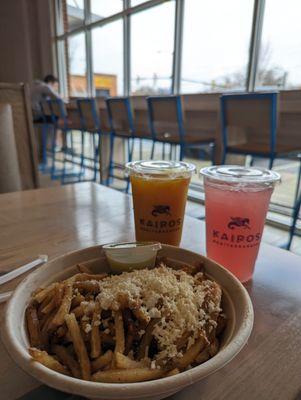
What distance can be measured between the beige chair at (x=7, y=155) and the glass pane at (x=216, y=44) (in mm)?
2715

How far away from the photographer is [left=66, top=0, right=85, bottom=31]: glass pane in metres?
6.11

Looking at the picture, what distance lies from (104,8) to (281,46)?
3651 mm

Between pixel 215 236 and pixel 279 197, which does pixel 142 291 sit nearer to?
pixel 215 236

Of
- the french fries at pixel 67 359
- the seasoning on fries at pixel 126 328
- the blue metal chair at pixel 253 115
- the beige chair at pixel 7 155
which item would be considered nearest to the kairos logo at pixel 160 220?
the seasoning on fries at pixel 126 328

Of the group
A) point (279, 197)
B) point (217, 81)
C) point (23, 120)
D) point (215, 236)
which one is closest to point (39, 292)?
point (215, 236)

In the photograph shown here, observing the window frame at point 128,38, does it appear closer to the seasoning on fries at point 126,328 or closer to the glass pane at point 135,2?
the glass pane at point 135,2

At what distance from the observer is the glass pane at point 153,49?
4371 mm

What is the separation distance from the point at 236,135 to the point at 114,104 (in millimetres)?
1515

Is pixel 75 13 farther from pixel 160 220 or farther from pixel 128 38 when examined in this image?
pixel 160 220

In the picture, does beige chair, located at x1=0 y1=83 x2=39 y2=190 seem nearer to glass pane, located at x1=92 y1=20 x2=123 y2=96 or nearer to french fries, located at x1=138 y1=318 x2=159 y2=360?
french fries, located at x1=138 y1=318 x2=159 y2=360

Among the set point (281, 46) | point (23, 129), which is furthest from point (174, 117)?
point (23, 129)

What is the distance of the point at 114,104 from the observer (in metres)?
3.74

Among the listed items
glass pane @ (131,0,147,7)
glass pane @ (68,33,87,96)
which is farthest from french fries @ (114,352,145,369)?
glass pane @ (68,33,87,96)

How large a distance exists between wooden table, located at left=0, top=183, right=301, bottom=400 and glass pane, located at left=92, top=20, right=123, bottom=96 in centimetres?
470
